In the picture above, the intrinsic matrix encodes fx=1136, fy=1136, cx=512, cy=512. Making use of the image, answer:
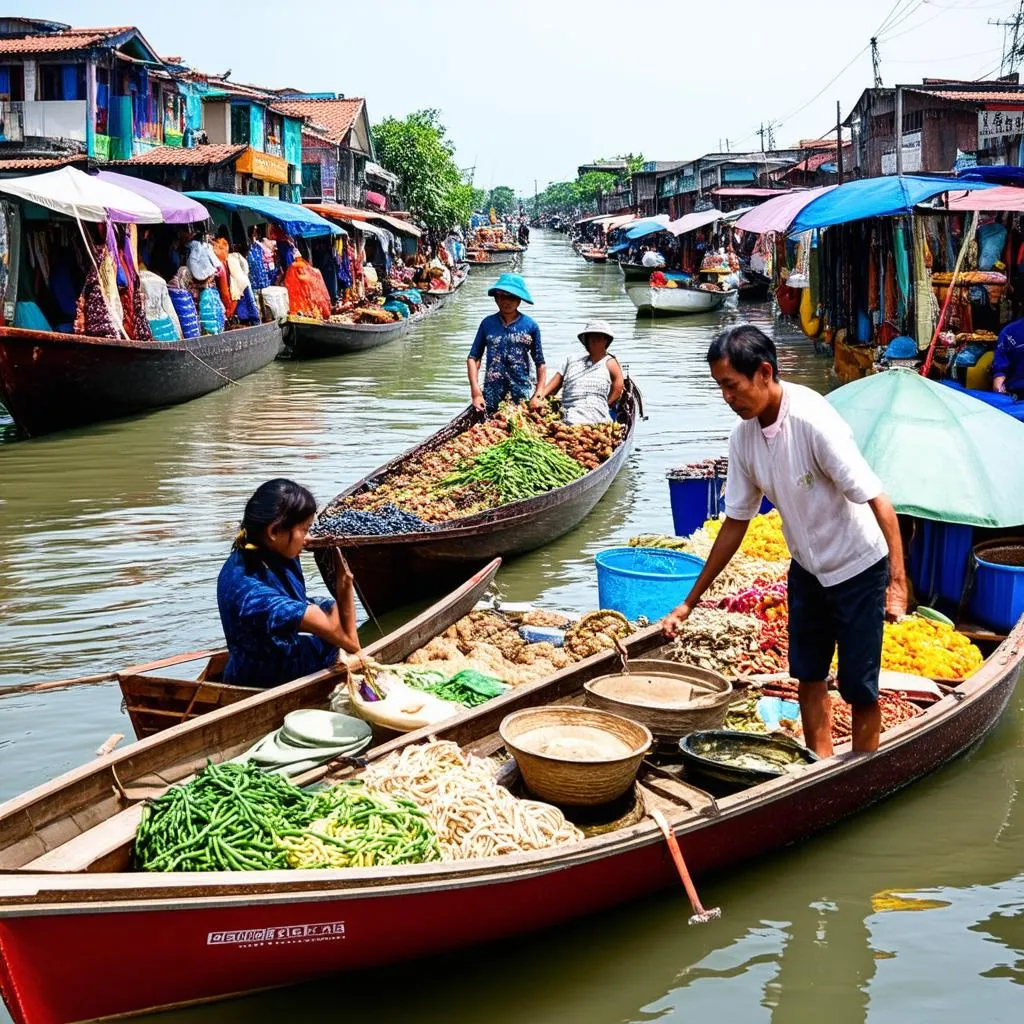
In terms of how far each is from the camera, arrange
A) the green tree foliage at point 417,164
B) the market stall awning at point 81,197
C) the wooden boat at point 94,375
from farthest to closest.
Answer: the green tree foliage at point 417,164 → the market stall awning at point 81,197 → the wooden boat at point 94,375

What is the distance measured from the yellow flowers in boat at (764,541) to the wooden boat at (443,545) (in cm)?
131

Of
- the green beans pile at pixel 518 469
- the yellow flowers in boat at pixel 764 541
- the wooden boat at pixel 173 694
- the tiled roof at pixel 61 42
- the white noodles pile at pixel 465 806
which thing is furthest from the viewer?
the tiled roof at pixel 61 42

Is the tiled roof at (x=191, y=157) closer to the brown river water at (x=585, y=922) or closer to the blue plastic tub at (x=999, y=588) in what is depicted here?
→ the brown river water at (x=585, y=922)

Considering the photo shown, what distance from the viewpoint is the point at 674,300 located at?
2748 cm

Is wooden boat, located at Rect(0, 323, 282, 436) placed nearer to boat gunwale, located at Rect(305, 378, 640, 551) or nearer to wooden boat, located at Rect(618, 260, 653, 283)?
boat gunwale, located at Rect(305, 378, 640, 551)

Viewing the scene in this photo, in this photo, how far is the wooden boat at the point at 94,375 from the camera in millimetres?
11961

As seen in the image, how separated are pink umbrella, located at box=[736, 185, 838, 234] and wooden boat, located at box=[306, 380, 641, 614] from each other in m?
6.08

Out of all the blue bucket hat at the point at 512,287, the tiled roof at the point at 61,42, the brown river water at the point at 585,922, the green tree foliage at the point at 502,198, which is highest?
the green tree foliage at the point at 502,198

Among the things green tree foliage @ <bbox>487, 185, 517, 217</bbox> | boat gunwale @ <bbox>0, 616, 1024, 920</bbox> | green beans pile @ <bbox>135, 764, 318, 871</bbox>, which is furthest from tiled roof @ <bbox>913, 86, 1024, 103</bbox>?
green tree foliage @ <bbox>487, 185, 517, 217</bbox>

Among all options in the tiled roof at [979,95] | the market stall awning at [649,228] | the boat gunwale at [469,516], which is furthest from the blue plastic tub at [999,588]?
the market stall awning at [649,228]

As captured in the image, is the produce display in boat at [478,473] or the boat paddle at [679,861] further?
the produce display in boat at [478,473]

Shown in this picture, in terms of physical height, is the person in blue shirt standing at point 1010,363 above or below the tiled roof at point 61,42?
below

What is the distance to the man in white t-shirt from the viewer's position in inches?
147

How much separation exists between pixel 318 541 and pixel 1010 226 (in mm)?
8901
